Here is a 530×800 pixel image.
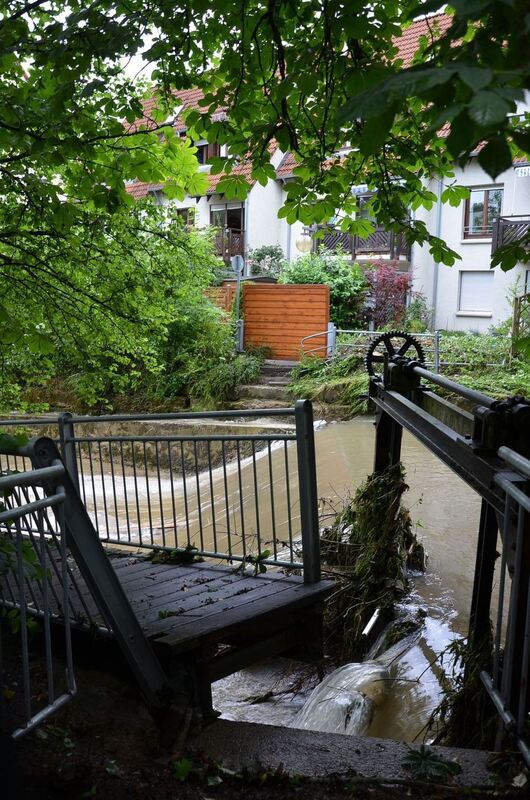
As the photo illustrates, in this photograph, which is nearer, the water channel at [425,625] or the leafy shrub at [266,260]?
the water channel at [425,625]

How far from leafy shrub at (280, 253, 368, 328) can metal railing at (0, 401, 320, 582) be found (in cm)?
690

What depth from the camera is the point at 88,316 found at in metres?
8.98

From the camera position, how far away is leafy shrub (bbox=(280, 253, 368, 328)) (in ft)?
83.7

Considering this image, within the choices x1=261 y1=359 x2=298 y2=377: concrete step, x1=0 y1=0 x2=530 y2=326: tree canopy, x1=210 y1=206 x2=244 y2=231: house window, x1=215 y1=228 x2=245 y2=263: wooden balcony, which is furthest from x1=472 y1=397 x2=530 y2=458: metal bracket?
x1=210 y1=206 x2=244 y2=231: house window

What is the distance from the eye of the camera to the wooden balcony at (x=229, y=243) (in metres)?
32.2

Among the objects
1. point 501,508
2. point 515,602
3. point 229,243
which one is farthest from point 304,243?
point 515,602

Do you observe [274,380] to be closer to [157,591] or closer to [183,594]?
[157,591]

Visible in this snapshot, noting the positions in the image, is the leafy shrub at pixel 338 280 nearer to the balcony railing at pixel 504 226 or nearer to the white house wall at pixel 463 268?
the white house wall at pixel 463 268

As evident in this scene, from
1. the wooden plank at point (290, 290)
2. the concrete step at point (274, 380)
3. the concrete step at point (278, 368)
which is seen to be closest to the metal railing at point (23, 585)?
the concrete step at point (274, 380)

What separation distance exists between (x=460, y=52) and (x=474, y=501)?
1039 centimetres

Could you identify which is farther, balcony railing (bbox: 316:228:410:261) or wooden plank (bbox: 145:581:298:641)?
balcony railing (bbox: 316:228:410:261)

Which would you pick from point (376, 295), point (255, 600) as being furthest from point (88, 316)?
point (376, 295)

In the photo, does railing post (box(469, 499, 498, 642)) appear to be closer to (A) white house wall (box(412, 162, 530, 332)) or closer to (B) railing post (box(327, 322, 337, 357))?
(B) railing post (box(327, 322, 337, 357))

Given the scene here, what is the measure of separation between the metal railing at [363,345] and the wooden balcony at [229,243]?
33.0 ft
